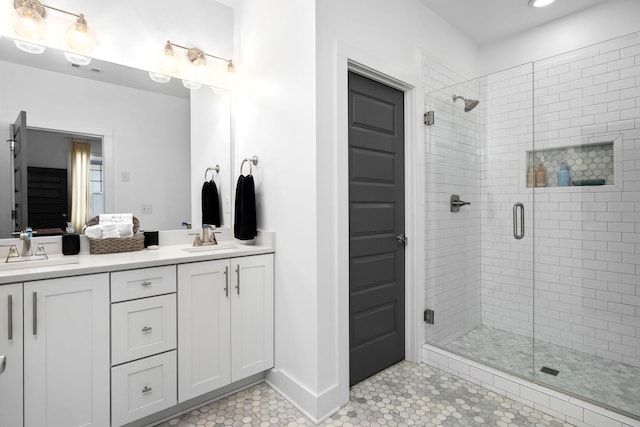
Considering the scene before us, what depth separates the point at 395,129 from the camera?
2377 mm

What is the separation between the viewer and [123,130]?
208 centimetres

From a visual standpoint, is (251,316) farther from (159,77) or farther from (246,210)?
(159,77)

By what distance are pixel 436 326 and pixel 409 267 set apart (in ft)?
1.81

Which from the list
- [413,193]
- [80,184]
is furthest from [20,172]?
[413,193]

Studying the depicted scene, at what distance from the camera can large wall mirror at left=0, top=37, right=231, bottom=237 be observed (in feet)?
5.84

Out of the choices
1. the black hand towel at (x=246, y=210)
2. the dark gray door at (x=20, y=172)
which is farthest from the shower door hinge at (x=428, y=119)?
the dark gray door at (x=20, y=172)

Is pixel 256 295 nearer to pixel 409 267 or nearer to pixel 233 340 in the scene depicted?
pixel 233 340

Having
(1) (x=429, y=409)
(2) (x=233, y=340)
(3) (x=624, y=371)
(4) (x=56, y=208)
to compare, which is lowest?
(1) (x=429, y=409)

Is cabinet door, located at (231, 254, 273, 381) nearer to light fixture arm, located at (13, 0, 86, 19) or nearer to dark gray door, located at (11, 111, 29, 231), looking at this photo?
dark gray door, located at (11, 111, 29, 231)

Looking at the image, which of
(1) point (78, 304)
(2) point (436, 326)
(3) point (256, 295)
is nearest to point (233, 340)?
(3) point (256, 295)

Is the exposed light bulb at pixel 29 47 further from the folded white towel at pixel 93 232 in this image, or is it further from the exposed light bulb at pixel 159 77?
the folded white towel at pixel 93 232

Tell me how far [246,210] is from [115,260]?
0.80 metres

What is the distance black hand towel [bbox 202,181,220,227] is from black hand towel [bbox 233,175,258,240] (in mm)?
345

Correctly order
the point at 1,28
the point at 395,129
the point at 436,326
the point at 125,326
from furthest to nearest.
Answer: the point at 436,326
the point at 395,129
the point at 1,28
the point at 125,326
